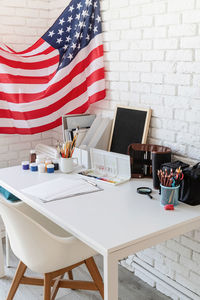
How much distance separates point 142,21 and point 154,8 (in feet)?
0.40

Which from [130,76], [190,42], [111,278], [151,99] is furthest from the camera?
[130,76]

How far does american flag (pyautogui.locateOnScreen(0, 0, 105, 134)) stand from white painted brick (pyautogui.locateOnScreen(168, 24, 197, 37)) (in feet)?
2.11

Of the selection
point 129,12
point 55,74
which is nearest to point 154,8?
point 129,12

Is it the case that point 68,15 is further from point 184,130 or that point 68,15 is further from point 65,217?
point 65,217

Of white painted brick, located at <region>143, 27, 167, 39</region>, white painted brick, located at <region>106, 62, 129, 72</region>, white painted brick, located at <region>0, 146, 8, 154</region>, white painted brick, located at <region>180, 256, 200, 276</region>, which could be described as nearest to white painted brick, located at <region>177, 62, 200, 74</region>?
white painted brick, located at <region>143, 27, 167, 39</region>

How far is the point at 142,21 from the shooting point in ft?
7.34

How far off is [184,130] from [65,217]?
0.92 m

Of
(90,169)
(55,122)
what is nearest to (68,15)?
(55,122)

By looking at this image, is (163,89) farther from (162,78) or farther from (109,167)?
(109,167)

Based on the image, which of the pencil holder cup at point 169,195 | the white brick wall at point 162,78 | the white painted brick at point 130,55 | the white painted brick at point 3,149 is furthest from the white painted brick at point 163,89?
the white painted brick at point 3,149

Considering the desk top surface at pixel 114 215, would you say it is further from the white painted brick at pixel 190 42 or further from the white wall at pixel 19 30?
the white wall at pixel 19 30

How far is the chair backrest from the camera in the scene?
5.42 ft

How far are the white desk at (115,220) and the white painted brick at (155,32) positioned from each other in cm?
90

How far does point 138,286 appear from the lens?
244 cm
